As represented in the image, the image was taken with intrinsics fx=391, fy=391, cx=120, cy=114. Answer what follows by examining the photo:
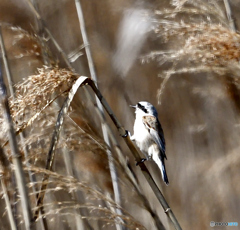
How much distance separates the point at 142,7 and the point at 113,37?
33 centimetres

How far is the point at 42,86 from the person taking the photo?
4.67ft

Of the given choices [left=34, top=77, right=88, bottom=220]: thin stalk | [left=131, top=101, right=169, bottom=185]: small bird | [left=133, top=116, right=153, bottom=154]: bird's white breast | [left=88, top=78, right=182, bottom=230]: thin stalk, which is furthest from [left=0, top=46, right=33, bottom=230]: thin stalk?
[left=133, top=116, right=153, bottom=154]: bird's white breast

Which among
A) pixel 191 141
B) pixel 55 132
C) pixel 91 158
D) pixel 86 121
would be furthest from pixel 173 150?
pixel 55 132

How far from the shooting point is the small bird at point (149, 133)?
2.45 m

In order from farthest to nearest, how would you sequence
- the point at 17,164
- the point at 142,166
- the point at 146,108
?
the point at 146,108 < the point at 142,166 < the point at 17,164

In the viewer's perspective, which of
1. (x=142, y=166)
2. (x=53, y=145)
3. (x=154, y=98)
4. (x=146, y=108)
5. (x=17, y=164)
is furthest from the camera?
(x=154, y=98)

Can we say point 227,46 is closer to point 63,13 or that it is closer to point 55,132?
point 55,132

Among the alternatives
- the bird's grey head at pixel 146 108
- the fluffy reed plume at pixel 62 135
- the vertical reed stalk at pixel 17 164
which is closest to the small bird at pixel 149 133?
the bird's grey head at pixel 146 108

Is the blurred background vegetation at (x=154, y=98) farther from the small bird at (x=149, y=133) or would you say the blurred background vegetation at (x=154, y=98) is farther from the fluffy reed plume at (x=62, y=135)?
the fluffy reed plume at (x=62, y=135)

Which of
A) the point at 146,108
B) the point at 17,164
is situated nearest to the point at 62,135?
the point at 17,164

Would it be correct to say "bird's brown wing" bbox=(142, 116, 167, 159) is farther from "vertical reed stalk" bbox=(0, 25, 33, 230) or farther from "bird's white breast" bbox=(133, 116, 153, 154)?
"vertical reed stalk" bbox=(0, 25, 33, 230)

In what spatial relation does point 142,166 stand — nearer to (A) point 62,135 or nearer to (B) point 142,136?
(A) point 62,135

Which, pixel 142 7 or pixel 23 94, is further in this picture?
pixel 142 7

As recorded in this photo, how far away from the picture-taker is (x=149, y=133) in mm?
2523
